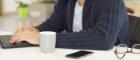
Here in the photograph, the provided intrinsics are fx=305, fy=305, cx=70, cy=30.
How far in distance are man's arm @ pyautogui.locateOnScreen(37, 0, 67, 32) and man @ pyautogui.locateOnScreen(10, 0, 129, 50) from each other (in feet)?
0.51

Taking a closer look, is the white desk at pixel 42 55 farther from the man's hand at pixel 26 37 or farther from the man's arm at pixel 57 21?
the man's arm at pixel 57 21

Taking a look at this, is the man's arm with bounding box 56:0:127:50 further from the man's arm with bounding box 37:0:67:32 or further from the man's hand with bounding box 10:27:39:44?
the man's arm with bounding box 37:0:67:32

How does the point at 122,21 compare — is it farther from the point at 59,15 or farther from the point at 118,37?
the point at 59,15

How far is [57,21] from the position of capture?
6.75 feet

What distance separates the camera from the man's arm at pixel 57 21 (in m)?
2.00

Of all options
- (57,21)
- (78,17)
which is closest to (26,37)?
(78,17)

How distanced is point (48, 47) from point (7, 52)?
20 centimetres

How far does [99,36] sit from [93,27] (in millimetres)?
77

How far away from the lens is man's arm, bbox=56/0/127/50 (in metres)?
1.56

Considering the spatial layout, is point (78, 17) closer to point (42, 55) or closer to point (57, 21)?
point (57, 21)

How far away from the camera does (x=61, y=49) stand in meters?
1.57

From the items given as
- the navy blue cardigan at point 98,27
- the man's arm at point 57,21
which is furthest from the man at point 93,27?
→ the man's arm at point 57,21

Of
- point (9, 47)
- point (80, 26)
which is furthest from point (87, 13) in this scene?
point (9, 47)

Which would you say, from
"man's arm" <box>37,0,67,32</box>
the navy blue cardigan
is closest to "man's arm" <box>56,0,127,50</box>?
the navy blue cardigan
